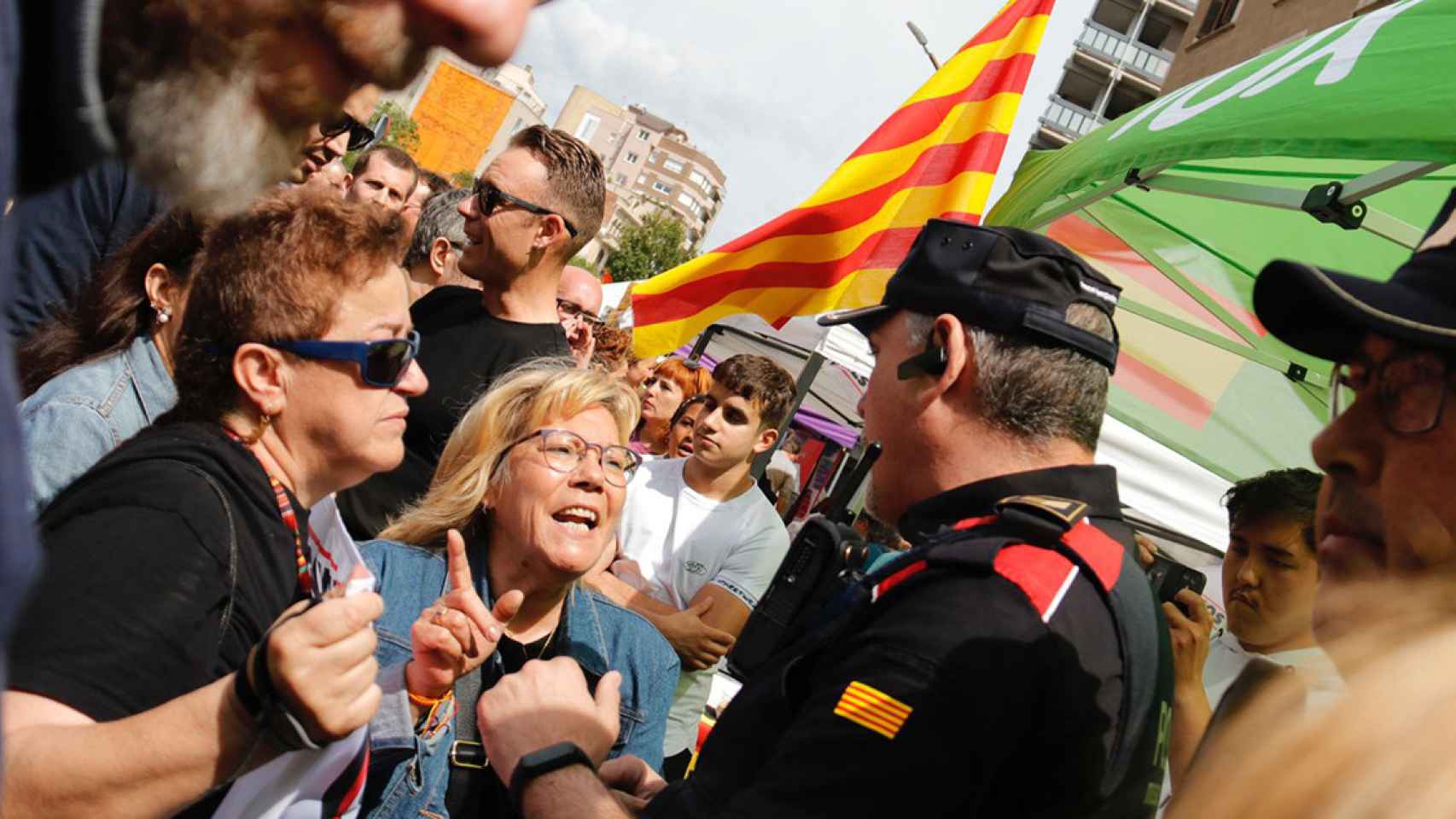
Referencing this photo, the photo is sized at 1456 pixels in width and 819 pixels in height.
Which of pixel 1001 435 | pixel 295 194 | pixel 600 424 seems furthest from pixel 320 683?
pixel 600 424

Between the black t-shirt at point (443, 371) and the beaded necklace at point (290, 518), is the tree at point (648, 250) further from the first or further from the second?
the beaded necklace at point (290, 518)

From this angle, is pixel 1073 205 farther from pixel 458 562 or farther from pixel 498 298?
pixel 458 562

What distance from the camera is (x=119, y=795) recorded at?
156cm

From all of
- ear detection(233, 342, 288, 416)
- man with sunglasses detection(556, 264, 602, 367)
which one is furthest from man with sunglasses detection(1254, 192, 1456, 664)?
man with sunglasses detection(556, 264, 602, 367)

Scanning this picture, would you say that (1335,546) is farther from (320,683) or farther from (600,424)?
(600,424)

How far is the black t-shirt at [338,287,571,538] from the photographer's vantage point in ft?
11.6

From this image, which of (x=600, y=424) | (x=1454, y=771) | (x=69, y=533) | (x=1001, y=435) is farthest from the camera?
(x=600, y=424)

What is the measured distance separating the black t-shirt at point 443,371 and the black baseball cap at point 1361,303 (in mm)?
2591

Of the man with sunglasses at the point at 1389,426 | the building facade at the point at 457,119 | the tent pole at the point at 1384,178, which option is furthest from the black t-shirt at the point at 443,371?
the building facade at the point at 457,119

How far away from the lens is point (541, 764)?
6.79ft

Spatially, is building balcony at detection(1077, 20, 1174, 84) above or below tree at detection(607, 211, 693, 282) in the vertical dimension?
above

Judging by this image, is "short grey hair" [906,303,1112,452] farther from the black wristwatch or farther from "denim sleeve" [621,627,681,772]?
"denim sleeve" [621,627,681,772]

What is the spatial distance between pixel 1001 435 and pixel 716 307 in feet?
13.5

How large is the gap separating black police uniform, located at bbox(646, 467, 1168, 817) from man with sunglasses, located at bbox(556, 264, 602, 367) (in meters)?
4.42
